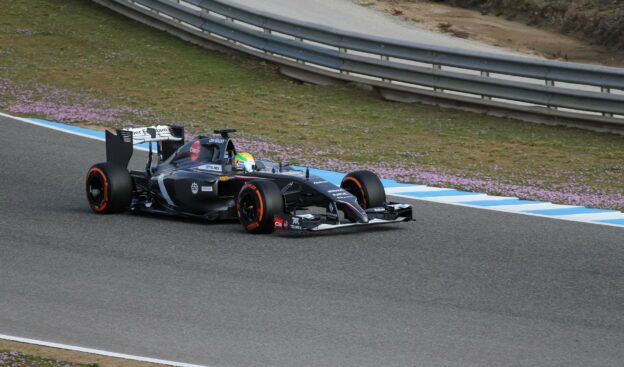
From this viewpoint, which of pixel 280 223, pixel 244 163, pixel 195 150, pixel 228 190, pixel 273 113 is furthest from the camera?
pixel 273 113

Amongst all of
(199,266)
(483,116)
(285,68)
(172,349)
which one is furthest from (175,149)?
(285,68)

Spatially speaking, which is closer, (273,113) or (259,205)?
(259,205)

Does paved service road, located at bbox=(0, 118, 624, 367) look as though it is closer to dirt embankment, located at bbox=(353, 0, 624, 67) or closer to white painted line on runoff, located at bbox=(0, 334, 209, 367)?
white painted line on runoff, located at bbox=(0, 334, 209, 367)

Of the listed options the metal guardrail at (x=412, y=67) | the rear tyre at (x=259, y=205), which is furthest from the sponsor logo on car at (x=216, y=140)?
the metal guardrail at (x=412, y=67)

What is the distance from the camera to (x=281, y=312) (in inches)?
398

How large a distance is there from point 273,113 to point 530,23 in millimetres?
14149

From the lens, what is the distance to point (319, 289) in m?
10.9

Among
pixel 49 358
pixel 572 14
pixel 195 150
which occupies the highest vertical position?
pixel 572 14

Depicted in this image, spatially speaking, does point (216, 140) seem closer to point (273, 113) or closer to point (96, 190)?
point (96, 190)

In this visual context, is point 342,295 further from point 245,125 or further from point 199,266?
point 245,125

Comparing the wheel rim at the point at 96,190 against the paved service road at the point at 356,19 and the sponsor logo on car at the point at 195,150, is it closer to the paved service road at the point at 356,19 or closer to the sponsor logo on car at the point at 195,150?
the sponsor logo on car at the point at 195,150

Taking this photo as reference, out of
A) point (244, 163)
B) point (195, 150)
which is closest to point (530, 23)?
point (195, 150)

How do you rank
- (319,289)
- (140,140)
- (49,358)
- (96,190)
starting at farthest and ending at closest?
(140,140), (96,190), (319,289), (49,358)

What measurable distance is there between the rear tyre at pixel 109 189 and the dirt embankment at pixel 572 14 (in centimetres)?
1948
